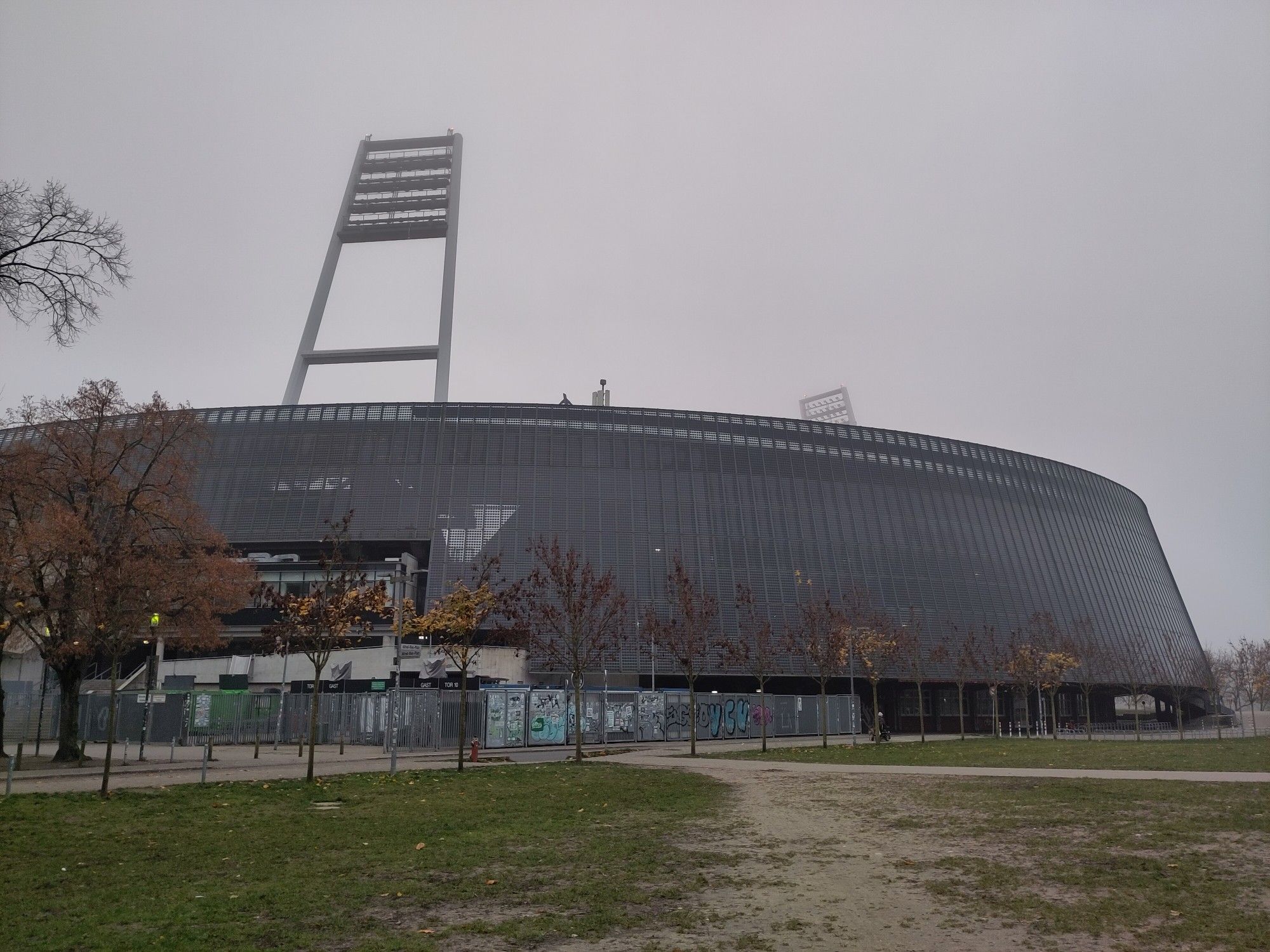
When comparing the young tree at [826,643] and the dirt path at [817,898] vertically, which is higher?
the young tree at [826,643]

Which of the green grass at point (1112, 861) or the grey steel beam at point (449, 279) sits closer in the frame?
the green grass at point (1112, 861)

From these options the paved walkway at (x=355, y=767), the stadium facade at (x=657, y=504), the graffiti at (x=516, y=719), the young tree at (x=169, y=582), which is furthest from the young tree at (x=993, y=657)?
the young tree at (x=169, y=582)

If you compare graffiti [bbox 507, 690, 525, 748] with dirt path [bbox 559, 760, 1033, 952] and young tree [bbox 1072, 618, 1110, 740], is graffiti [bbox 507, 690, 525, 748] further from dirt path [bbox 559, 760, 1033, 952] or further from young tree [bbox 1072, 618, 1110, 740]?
young tree [bbox 1072, 618, 1110, 740]

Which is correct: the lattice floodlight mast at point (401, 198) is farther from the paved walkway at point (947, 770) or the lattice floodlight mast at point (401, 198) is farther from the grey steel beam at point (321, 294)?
the paved walkway at point (947, 770)

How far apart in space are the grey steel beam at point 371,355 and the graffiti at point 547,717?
50.5 metres

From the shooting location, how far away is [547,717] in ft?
158

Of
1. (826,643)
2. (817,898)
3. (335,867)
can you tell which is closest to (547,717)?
(826,643)

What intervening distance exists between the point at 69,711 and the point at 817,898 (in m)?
32.7

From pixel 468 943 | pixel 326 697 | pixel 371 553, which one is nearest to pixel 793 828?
pixel 468 943

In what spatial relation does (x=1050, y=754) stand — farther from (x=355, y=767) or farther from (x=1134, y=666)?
(x=1134, y=666)

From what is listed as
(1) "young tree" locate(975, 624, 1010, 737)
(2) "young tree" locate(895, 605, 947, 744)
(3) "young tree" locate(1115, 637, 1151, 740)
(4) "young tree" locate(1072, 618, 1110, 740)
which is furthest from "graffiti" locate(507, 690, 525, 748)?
(3) "young tree" locate(1115, 637, 1151, 740)

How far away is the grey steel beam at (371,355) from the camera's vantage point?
91.0m

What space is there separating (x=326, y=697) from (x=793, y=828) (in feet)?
120

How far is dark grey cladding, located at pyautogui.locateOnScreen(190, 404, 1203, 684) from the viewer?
248 feet
